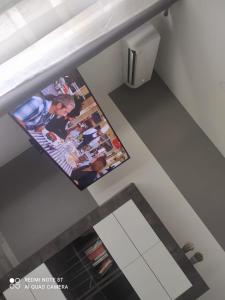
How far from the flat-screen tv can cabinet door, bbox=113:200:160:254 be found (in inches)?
19.5

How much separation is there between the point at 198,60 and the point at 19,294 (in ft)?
6.14

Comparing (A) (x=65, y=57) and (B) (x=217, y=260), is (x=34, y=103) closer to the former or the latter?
(A) (x=65, y=57)

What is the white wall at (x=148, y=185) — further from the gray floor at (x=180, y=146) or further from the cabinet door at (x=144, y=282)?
the cabinet door at (x=144, y=282)

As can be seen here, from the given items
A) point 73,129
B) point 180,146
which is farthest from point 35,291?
point 180,146

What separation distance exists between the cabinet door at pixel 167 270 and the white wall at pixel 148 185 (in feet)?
1.77

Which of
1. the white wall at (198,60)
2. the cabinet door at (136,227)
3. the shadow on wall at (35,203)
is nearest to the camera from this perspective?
the white wall at (198,60)

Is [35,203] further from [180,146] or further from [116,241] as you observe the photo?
[180,146]

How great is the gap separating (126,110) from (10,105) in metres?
1.32

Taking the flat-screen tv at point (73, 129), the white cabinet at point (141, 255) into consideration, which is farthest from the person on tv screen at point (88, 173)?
the white cabinet at point (141, 255)

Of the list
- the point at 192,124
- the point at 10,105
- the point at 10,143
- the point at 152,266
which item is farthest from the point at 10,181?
the point at 192,124

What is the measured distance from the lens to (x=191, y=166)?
8.91 feet

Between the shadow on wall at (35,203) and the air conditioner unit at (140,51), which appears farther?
the shadow on wall at (35,203)

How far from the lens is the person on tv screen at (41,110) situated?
6.31 ft

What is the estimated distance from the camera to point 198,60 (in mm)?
2170
